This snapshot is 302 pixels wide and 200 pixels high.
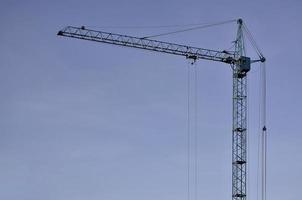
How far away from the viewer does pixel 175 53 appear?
570 feet

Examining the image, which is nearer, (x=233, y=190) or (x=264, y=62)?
(x=233, y=190)

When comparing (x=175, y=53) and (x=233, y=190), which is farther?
(x=175, y=53)

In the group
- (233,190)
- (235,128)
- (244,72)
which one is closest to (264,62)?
(244,72)

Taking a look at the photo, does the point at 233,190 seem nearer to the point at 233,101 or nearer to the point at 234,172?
the point at 234,172

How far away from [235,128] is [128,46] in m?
29.8

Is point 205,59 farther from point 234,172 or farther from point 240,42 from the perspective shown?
point 234,172

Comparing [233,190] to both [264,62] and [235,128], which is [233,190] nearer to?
[235,128]

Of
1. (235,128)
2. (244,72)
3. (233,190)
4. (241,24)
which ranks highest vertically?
(241,24)

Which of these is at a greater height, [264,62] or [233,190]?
→ [264,62]

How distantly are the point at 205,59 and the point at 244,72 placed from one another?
10291 millimetres

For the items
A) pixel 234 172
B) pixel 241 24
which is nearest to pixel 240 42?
pixel 241 24

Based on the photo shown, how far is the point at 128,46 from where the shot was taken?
172250mm

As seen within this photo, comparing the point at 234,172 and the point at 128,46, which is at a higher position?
the point at 128,46

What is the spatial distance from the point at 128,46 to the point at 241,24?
25428 mm
